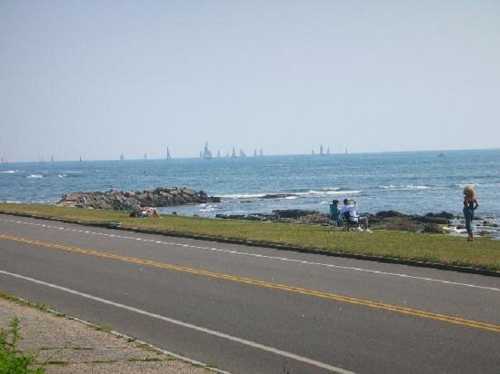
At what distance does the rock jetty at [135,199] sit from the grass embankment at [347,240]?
3798cm

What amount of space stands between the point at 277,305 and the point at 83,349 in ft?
12.9

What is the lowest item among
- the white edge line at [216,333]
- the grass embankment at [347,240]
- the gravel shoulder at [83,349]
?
the grass embankment at [347,240]

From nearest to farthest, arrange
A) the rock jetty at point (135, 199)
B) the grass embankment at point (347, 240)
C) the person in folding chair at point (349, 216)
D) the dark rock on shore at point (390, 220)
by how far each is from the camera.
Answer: the grass embankment at point (347, 240), the person in folding chair at point (349, 216), the dark rock on shore at point (390, 220), the rock jetty at point (135, 199)

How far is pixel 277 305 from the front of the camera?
12023 millimetres

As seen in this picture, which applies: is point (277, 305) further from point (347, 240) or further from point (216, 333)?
point (347, 240)

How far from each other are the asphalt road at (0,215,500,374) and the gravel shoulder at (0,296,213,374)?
0.49 metres

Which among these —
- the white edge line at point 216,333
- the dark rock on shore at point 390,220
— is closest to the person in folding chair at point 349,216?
the white edge line at point 216,333

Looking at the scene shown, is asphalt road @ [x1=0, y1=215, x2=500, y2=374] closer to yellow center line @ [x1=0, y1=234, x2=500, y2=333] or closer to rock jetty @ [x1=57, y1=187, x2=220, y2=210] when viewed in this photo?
yellow center line @ [x1=0, y1=234, x2=500, y2=333]

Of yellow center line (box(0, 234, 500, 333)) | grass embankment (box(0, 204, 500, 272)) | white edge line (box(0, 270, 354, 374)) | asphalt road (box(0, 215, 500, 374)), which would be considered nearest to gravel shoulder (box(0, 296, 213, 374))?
asphalt road (box(0, 215, 500, 374))

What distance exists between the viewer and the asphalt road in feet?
29.2

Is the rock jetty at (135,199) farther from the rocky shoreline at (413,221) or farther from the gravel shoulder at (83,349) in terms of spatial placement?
the gravel shoulder at (83,349)

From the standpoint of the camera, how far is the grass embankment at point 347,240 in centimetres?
1691

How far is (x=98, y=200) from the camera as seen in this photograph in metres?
70.5

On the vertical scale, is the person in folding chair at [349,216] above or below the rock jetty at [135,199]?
above
